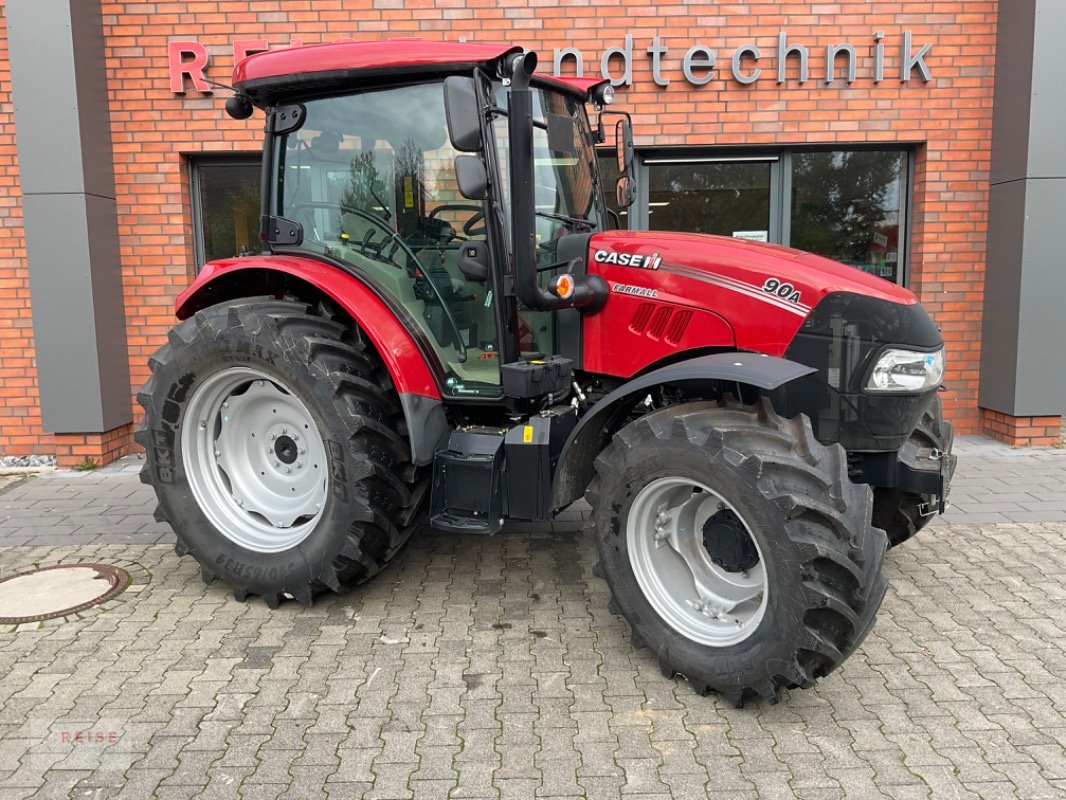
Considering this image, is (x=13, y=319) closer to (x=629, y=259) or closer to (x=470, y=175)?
(x=470, y=175)

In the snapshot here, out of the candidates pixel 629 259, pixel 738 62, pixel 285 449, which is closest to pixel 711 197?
pixel 738 62

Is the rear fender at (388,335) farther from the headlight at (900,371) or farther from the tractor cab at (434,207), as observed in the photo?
the headlight at (900,371)

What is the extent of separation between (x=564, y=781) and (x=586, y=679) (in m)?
0.64

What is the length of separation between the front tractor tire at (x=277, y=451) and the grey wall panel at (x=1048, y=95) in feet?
18.4

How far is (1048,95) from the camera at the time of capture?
21.0 ft

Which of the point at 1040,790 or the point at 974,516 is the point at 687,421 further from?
the point at 974,516

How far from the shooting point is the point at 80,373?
6441mm

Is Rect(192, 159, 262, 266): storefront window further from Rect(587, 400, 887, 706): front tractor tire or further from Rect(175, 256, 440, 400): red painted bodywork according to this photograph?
Rect(587, 400, 887, 706): front tractor tire

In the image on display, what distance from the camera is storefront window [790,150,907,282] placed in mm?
Result: 7098

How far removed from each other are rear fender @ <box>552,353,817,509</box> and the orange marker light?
460mm

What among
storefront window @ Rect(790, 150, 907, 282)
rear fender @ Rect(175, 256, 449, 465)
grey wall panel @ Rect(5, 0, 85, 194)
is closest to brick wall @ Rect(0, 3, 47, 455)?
grey wall panel @ Rect(5, 0, 85, 194)

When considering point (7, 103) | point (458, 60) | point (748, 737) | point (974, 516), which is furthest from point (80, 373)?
point (974, 516)

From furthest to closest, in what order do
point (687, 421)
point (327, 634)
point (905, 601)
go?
point (905, 601)
point (327, 634)
point (687, 421)

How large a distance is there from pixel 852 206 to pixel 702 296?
4.46 meters
